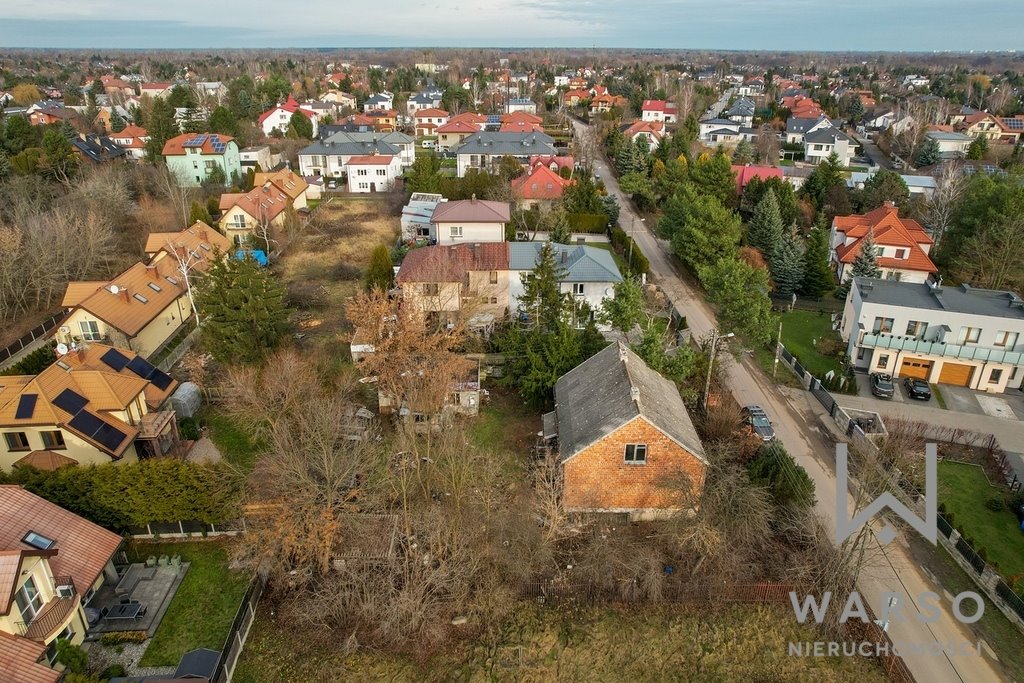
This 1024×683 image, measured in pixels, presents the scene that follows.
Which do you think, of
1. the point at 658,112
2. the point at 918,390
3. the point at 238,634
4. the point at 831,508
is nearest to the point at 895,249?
the point at 918,390

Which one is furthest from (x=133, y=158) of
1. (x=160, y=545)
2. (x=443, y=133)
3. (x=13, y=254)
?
(x=160, y=545)

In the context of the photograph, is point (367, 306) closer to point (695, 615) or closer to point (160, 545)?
point (160, 545)

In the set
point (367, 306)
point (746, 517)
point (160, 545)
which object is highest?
point (367, 306)

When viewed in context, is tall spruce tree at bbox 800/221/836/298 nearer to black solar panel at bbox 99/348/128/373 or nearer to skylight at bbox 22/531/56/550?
black solar panel at bbox 99/348/128/373

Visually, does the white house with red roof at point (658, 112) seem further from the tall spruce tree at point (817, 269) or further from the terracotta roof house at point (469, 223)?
the terracotta roof house at point (469, 223)

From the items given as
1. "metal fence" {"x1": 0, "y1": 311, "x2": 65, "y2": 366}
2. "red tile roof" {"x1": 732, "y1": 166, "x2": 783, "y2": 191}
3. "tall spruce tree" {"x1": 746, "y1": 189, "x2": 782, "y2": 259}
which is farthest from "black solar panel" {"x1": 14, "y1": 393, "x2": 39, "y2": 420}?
"red tile roof" {"x1": 732, "y1": 166, "x2": 783, "y2": 191}
